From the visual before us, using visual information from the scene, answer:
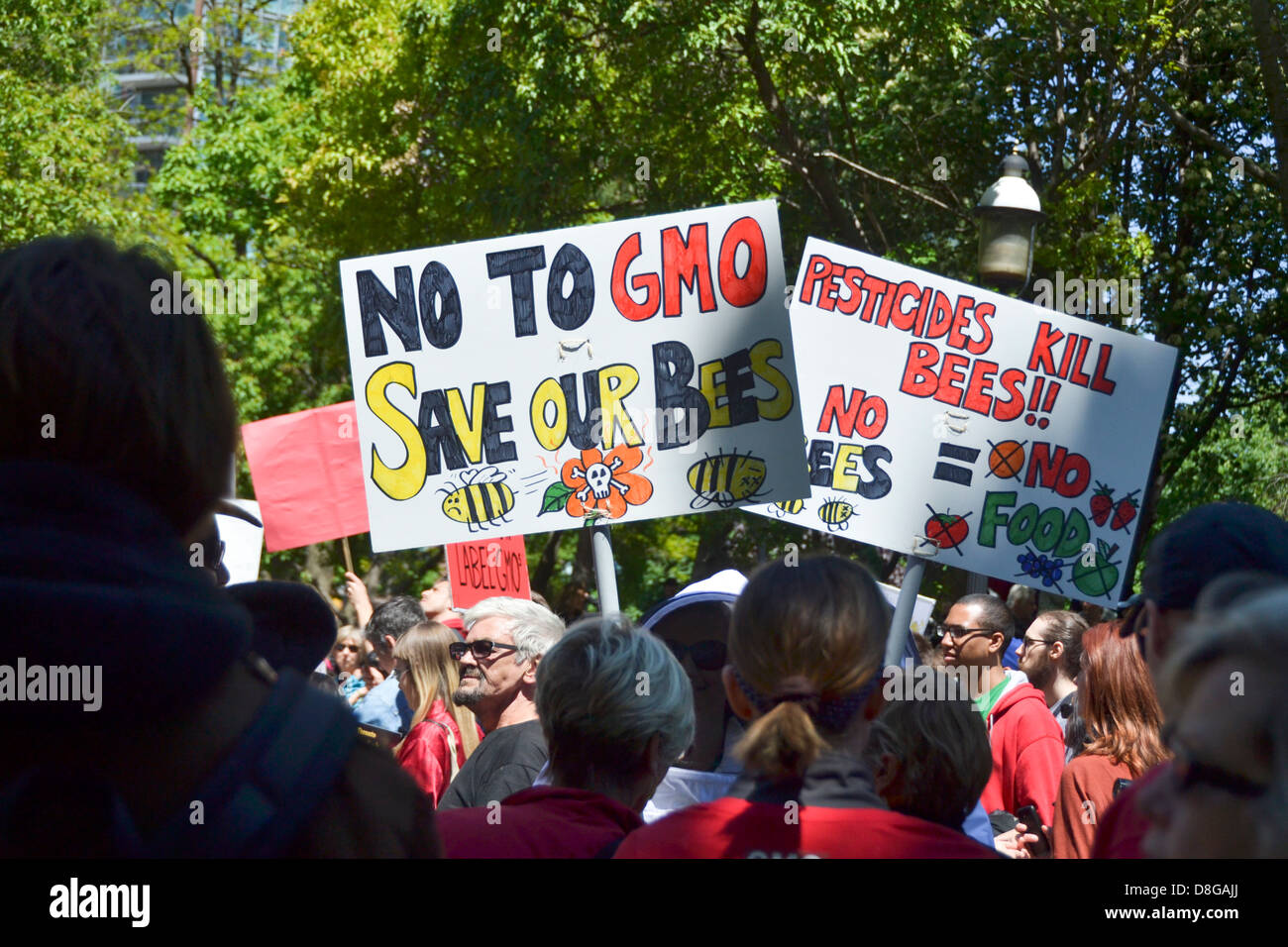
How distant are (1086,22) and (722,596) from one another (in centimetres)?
1142

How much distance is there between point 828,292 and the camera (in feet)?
18.4

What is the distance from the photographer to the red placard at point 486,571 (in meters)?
7.38

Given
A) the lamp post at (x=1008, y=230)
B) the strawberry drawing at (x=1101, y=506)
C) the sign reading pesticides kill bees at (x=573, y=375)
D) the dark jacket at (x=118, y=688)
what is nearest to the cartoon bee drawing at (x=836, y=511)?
the sign reading pesticides kill bees at (x=573, y=375)

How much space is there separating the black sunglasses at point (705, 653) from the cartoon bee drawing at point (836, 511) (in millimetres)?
1116

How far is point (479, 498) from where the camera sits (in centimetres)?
504

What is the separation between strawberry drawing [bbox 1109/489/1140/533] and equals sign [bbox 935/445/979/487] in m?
0.68

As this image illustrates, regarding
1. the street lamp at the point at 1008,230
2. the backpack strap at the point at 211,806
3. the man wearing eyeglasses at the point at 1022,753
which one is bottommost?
the man wearing eyeglasses at the point at 1022,753

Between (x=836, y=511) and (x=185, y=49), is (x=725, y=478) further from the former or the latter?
(x=185, y=49)

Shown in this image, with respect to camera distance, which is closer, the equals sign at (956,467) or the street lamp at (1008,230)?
the equals sign at (956,467)

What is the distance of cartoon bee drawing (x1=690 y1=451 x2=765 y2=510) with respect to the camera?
191 inches

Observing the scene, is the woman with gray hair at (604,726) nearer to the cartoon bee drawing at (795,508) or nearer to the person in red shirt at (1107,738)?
the person in red shirt at (1107,738)

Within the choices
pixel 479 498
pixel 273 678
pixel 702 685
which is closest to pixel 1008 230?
pixel 479 498

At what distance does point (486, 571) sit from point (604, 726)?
4.59 meters

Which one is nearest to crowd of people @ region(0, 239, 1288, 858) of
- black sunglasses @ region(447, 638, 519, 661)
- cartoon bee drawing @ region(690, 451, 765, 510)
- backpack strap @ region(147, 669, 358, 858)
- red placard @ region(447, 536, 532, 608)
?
backpack strap @ region(147, 669, 358, 858)
